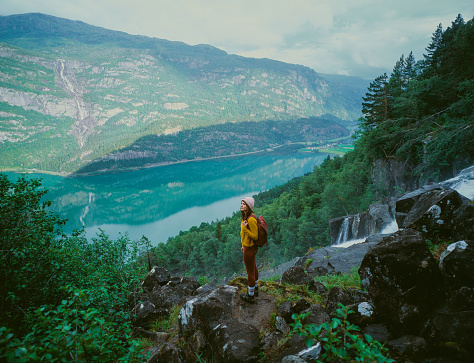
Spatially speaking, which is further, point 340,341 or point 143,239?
point 143,239

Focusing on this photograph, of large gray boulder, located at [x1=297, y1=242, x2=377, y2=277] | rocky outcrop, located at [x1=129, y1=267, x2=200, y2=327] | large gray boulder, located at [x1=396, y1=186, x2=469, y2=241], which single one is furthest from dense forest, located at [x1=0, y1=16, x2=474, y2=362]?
large gray boulder, located at [x1=297, y1=242, x2=377, y2=277]

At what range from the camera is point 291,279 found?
303 inches

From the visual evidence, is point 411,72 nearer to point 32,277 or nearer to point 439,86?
point 439,86

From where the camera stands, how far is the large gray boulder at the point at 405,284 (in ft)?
11.1

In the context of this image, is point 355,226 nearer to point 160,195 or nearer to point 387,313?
point 387,313

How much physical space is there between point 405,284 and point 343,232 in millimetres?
19569

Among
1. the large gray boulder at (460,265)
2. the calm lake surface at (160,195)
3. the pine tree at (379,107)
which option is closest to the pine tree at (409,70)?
the pine tree at (379,107)

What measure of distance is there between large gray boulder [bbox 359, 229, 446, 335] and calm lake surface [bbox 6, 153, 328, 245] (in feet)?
214

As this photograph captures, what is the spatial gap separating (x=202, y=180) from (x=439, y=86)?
415 feet

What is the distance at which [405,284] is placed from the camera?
11.5ft

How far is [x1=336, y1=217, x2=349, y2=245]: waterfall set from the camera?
826 inches

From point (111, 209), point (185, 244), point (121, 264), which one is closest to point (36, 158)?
point (111, 209)

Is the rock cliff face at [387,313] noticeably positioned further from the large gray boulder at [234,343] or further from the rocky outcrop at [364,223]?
the rocky outcrop at [364,223]

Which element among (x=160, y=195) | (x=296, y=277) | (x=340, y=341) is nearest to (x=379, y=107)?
(x=296, y=277)
